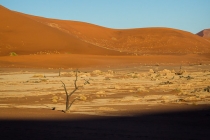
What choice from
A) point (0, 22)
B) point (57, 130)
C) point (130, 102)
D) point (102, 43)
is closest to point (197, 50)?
point (102, 43)

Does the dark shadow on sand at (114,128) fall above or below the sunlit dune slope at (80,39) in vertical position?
below

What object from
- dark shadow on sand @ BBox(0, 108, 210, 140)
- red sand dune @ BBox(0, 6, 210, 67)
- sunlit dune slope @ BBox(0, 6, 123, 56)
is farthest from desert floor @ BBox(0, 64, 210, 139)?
sunlit dune slope @ BBox(0, 6, 123, 56)

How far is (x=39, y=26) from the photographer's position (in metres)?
85.2

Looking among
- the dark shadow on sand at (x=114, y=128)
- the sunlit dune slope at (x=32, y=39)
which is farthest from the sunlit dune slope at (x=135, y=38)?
the dark shadow on sand at (x=114, y=128)

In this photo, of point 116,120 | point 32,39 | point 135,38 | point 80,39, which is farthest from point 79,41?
point 116,120

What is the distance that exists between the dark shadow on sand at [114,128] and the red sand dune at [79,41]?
39056 mm

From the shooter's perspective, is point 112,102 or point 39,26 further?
point 39,26

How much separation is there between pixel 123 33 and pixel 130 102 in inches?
4568

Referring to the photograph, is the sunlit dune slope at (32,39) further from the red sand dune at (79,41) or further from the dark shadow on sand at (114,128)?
the dark shadow on sand at (114,128)

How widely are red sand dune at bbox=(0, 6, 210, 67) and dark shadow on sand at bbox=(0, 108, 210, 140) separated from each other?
39.1m

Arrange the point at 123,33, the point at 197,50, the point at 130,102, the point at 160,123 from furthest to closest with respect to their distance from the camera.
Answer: the point at 123,33
the point at 197,50
the point at 130,102
the point at 160,123

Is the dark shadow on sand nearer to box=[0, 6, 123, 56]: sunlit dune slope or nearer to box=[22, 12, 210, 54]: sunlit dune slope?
box=[0, 6, 123, 56]: sunlit dune slope

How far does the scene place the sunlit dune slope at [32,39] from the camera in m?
72.4

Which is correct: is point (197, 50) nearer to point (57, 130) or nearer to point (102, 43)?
point (102, 43)
